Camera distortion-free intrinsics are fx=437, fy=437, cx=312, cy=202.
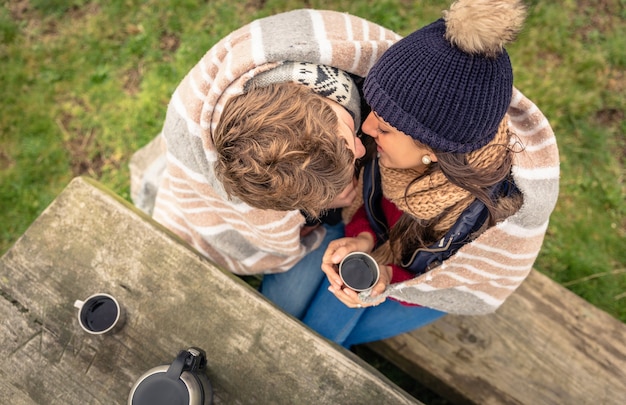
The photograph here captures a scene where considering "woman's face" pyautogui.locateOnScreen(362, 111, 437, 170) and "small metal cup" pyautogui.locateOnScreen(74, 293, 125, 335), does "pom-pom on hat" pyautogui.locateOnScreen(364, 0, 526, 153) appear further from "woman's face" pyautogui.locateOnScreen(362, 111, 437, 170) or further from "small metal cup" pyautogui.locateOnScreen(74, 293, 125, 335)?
"small metal cup" pyautogui.locateOnScreen(74, 293, 125, 335)

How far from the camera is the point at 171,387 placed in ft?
4.28

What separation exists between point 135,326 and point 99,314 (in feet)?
0.46

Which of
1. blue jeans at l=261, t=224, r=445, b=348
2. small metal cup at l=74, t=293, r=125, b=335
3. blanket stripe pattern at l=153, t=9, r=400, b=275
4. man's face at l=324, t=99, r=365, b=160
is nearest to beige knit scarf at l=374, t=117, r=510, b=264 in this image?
man's face at l=324, t=99, r=365, b=160

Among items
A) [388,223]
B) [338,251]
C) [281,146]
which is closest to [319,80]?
[281,146]

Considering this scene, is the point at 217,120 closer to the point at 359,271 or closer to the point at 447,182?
the point at 359,271

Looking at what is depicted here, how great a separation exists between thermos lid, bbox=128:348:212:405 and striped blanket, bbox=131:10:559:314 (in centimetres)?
76

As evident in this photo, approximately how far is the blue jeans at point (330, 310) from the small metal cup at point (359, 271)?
0.54 metres

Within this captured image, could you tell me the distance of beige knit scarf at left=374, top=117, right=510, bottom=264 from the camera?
1.57 meters

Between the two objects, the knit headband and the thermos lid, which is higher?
the knit headband

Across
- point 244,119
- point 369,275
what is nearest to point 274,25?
point 244,119

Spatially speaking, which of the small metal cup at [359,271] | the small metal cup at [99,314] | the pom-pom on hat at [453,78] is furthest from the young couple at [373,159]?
the small metal cup at [99,314]

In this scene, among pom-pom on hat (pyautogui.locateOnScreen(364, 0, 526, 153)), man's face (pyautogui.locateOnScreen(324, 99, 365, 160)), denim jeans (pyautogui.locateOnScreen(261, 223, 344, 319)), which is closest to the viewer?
pom-pom on hat (pyautogui.locateOnScreen(364, 0, 526, 153))

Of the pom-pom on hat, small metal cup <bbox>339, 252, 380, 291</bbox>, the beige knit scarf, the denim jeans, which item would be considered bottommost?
the denim jeans

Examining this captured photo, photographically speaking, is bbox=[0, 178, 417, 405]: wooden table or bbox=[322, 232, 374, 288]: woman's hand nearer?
bbox=[0, 178, 417, 405]: wooden table
